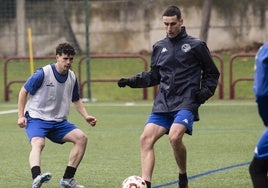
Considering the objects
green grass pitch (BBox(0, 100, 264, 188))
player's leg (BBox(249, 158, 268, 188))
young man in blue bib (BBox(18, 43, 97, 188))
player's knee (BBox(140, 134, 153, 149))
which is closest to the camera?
player's leg (BBox(249, 158, 268, 188))

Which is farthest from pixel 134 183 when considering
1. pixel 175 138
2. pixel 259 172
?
pixel 259 172

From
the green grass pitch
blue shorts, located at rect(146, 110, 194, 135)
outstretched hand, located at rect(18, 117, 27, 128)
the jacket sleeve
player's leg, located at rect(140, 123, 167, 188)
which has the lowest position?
the green grass pitch

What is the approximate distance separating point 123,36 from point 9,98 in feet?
18.6

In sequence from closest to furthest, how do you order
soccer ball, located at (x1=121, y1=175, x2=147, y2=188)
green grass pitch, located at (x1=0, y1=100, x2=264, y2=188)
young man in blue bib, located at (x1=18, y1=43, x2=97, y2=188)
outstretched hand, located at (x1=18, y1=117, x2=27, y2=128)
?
1. soccer ball, located at (x1=121, y1=175, x2=147, y2=188)
2. outstretched hand, located at (x1=18, y1=117, x2=27, y2=128)
3. young man in blue bib, located at (x1=18, y1=43, x2=97, y2=188)
4. green grass pitch, located at (x1=0, y1=100, x2=264, y2=188)

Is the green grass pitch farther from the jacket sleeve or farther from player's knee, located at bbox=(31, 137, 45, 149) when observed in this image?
the jacket sleeve

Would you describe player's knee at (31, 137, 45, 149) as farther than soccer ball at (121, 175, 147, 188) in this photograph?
Yes

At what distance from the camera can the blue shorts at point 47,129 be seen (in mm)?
9336

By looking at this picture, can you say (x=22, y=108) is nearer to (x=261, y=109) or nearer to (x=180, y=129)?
(x=180, y=129)

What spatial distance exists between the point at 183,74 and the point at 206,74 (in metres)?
0.29

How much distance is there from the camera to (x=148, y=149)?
8.92m

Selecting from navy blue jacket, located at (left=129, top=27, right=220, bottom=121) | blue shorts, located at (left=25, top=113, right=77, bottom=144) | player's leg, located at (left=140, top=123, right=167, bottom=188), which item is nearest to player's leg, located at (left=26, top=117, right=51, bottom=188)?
blue shorts, located at (left=25, top=113, right=77, bottom=144)

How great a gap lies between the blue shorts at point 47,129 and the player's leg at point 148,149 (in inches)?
37.5

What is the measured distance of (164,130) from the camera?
9.05 m

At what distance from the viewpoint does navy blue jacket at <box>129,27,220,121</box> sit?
9.04 m
